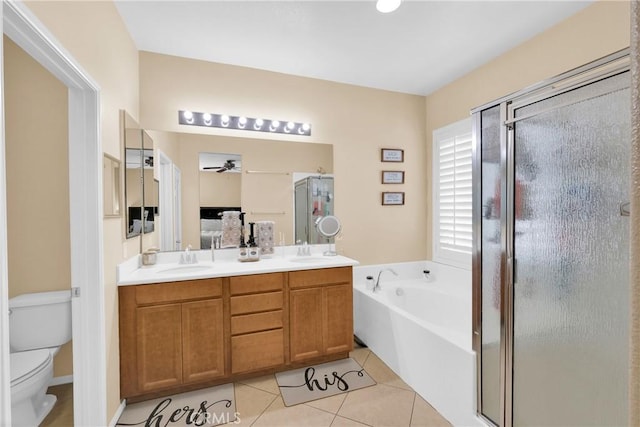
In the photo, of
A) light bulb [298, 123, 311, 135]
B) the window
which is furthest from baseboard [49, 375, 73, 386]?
the window

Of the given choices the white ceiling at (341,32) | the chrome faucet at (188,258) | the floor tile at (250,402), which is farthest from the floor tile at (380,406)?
the white ceiling at (341,32)

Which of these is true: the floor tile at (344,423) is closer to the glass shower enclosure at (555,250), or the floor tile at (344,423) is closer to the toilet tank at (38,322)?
the glass shower enclosure at (555,250)

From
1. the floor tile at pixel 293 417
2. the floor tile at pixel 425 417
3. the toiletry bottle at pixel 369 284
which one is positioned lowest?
the floor tile at pixel 425 417

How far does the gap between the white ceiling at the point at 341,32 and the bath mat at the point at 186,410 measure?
2698 mm

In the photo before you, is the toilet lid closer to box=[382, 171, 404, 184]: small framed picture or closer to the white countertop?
the white countertop

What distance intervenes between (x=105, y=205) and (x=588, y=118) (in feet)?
8.17

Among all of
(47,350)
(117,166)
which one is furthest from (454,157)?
(47,350)

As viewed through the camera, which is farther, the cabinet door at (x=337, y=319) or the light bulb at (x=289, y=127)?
the light bulb at (x=289, y=127)

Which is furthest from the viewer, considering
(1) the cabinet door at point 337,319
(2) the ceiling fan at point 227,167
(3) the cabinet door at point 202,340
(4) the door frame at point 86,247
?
(2) the ceiling fan at point 227,167

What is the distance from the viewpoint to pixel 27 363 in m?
1.79

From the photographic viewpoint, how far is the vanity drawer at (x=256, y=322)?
227 cm

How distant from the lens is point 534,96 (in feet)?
4.88

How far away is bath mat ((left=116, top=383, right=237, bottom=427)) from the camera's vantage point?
1.93 meters

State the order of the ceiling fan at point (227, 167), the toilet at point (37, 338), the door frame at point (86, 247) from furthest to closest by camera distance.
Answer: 1. the ceiling fan at point (227, 167)
2. the toilet at point (37, 338)
3. the door frame at point (86, 247)
